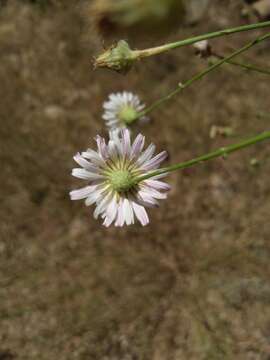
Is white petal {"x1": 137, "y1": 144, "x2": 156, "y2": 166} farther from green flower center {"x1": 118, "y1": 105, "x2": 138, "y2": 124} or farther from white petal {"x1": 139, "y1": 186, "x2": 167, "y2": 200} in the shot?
green flower center {"x1": 118, "y1": 105, "x2": 138, "y2": 124}

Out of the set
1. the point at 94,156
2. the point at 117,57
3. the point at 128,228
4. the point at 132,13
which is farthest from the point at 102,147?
the point at 128,228

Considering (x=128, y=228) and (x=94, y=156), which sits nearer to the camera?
(x=94, y=156)

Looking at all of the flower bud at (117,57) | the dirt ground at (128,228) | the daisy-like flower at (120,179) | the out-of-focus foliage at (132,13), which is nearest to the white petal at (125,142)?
the daisy-like flower at (120,179)

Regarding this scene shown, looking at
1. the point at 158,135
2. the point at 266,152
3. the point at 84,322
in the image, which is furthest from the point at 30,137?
the point at 266,152

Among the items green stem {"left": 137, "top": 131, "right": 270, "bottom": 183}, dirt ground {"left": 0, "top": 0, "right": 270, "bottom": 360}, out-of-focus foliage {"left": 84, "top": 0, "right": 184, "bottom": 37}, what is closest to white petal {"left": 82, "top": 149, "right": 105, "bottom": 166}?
green stem {"left": 137, "top": 131, "right": 270, "bottom": 183}

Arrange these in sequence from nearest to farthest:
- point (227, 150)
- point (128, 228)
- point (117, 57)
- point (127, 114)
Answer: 1. point (227, 150)
2. point (117, 57)
3. point (127, 114)
4. point (128, 228)

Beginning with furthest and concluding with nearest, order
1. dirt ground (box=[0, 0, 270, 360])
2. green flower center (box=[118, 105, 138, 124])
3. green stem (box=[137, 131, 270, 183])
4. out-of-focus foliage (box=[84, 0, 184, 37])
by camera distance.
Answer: dirt ground (box=[0, 0, 270, 360])
green flower center (box=[118, 105, 138, 124])
out-of-focus foliage (box=[84, 0, 184, 37])
green stem (box=[137, 131, 270, 183])

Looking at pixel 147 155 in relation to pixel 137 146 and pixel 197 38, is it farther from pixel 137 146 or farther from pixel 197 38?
pixel 197 38
